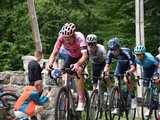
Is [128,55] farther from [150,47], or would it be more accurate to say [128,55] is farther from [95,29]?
[95,29]

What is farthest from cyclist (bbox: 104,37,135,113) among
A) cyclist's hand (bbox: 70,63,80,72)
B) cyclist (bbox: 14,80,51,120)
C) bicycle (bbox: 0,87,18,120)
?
bicycle (bbox: 0,87,18,120)

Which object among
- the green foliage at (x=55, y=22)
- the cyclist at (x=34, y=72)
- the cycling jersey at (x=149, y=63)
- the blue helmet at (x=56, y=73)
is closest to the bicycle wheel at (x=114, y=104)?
the cycling jersey at (x=149, y=63)

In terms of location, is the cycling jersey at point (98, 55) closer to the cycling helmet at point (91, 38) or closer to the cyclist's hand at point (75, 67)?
the cycling helmet at point (91, 38)

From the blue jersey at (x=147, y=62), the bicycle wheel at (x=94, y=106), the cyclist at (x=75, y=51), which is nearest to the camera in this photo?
the cyclist at (x=75, y=51)

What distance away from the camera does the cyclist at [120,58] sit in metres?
14.0

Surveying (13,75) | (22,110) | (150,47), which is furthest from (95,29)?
(22,110)

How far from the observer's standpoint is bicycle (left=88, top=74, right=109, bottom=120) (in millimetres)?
13369

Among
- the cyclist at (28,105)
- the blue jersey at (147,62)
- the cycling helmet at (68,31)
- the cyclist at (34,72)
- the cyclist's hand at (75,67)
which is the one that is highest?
the cycling helmet at (68,31)

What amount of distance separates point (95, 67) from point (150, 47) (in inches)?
751

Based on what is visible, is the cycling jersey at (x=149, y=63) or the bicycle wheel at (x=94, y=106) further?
the cycling jersey at (x=149, y=63)

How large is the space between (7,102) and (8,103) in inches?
4.9

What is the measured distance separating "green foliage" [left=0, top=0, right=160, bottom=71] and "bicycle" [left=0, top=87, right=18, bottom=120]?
17.1 m

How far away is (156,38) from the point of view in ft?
104

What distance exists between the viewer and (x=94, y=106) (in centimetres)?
1347
